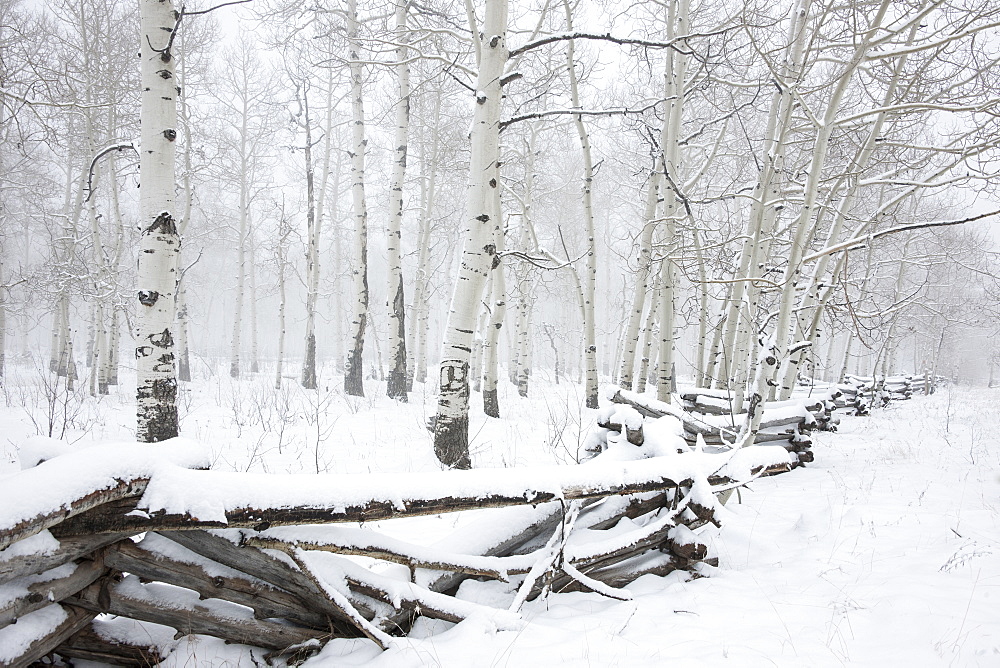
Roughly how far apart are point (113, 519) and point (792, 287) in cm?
451

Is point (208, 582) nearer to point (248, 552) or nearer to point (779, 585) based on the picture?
point (248, 552)

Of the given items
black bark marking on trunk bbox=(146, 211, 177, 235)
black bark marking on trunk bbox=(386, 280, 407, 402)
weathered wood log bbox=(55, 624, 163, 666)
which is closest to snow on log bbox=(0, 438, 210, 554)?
weathered wood log bbox=(55, 624, 163, 666)

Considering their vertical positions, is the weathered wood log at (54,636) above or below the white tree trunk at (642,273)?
below

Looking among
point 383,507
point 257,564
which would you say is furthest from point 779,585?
point 257,564

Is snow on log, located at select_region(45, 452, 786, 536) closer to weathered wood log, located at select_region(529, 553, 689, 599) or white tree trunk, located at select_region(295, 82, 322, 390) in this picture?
weathered wood log, located at select_region(529, 553, 689, 599)

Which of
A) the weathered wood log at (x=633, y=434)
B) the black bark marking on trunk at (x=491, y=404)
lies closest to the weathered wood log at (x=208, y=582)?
the weathered wood log at (x=633, y=434)

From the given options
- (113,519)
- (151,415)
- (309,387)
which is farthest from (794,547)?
(309,387)

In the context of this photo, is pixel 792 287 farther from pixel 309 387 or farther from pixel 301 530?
pixel 309 387

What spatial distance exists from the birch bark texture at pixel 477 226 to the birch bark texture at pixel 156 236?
9.49ft

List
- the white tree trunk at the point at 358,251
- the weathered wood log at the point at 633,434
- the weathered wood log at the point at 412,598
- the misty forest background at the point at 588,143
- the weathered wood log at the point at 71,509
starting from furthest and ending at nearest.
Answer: the white tree trunk at the point at 358,251
the misty forest background at the point at 588,143
the weathered wood log at the point at 633,434
the weathered wood log at the point at 412,598
the weathered wood log at the point at 71,509

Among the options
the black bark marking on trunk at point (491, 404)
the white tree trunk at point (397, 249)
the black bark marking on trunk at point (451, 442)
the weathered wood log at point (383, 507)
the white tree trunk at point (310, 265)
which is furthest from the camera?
the white tree trunk at point (310, 265)

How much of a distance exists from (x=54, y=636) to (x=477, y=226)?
14.0 feet

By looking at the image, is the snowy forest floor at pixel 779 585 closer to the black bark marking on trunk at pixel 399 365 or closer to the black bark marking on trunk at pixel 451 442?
the black bark marking on trunk at pixel 451 442

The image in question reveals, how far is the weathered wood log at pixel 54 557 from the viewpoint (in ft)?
5.33
